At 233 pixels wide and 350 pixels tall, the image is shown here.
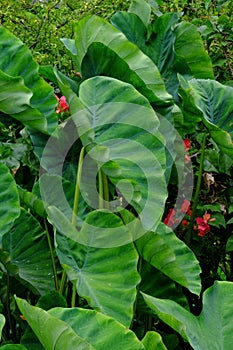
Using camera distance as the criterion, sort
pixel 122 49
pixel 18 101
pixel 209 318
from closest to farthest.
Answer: pixel 209 318, pixel 18 101, pixel 122 49

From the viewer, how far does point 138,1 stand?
209cm

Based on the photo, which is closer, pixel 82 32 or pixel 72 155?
pixel 82 32

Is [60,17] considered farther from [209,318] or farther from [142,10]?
[209,318]

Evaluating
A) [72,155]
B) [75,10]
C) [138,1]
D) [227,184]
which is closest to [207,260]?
[227,184]

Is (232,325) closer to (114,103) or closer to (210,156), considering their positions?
(114,103)

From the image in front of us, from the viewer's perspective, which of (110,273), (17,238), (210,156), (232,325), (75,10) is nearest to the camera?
(232,325)

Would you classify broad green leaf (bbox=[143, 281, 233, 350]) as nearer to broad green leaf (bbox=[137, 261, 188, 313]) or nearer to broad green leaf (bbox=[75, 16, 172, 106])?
broad green leaf (bbox=[137, 261, 188, 313])

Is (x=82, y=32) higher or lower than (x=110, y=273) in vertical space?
higher

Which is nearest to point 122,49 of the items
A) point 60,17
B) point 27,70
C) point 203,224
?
Result: point 27,70

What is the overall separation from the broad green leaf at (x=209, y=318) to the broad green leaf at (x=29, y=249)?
16.7 inches

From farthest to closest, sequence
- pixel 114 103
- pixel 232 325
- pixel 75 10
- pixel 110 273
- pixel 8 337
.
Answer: pixel 75 10 → pixel 8 337 → pixel 114 103 → pixel 110 273 → pixel 232 325

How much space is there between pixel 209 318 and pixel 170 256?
0.18 meters

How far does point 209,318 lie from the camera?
4.02ft

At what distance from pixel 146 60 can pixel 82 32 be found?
0.57 ft
